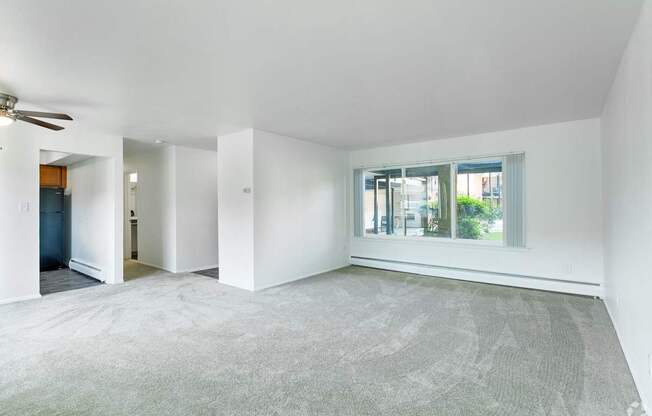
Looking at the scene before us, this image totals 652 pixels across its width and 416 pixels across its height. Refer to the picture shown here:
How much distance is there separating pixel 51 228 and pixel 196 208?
3.01m

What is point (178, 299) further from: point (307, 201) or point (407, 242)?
point (407, 242)

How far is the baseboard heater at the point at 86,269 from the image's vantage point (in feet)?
17.7

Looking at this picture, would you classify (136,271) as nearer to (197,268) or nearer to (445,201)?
(197,268)

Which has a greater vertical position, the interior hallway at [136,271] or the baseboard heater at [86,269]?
the baseboard heater at [86,269]

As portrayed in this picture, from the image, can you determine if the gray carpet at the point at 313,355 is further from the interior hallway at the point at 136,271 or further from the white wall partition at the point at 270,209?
the interior hallway at the point at 136,271

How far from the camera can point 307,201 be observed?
5.78m

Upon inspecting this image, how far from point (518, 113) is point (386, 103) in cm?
178

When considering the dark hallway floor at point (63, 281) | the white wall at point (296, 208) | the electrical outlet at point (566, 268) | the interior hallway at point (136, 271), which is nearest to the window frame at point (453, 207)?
the electrical outlet at point (566, 268)

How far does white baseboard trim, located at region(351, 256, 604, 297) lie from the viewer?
4.41m

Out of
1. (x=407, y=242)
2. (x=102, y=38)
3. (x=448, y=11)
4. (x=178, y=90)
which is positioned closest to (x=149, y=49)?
(x=102, y=38)

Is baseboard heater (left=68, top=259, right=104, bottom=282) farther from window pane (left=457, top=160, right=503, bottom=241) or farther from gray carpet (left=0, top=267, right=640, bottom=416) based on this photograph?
window pane (left=457, top=160, right=503, bottom=241)

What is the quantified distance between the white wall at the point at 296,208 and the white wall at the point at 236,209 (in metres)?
0.10

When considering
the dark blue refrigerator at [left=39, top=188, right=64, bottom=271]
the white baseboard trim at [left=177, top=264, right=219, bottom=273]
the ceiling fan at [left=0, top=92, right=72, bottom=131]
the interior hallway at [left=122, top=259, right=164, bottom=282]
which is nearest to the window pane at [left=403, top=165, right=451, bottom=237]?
the white baseboard trim at [left=177, top=264, right=219, bottom=273]

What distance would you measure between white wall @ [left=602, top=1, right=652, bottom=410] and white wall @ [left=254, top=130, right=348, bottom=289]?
4.09 m
